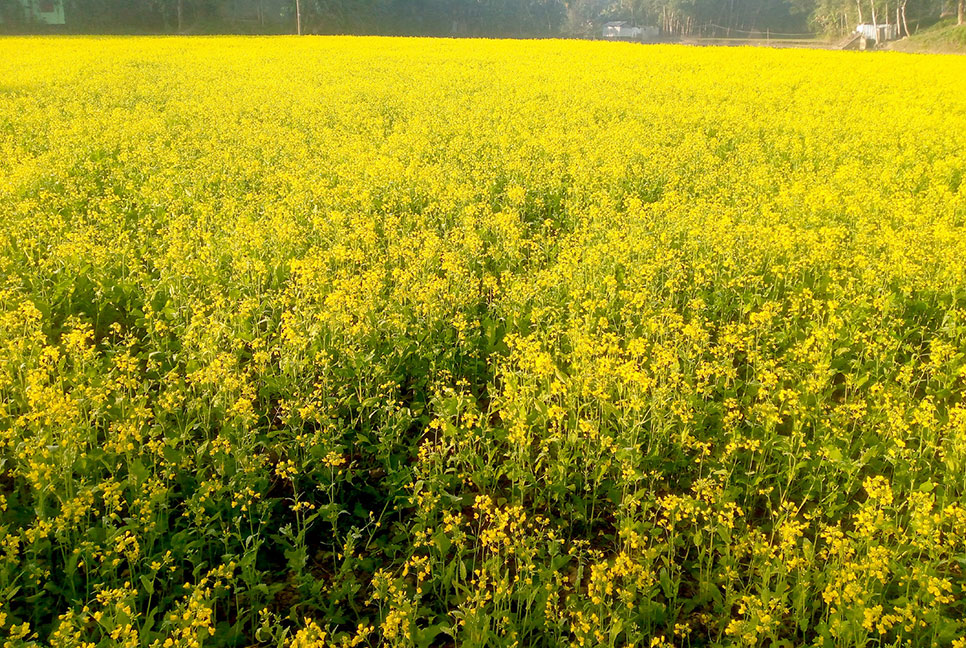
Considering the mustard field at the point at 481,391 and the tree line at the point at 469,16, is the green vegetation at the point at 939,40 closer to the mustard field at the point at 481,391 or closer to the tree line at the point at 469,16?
the tree line at the point at 469,16

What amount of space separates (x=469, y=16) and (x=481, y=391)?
89724 mm

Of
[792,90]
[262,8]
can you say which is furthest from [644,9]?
[792,90]

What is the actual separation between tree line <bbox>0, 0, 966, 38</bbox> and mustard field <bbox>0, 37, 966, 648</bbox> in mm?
46719

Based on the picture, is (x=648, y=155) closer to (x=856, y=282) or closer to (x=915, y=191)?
(x=915, y=191)

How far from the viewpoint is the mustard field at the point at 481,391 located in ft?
11.4

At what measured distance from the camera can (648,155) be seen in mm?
12016

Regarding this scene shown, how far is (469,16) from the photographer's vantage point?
8631 centimetres

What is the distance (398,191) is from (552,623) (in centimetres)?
768

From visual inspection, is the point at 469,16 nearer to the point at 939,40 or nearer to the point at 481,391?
the point at 939,40

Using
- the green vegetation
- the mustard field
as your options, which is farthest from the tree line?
the mustard field

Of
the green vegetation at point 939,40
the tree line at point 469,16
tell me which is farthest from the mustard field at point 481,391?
the green vegetation at point 939,40

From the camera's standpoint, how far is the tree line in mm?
58969

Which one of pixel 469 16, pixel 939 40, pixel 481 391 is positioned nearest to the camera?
pixel 481 391

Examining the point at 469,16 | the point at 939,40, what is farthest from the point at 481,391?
the point at 469,16
